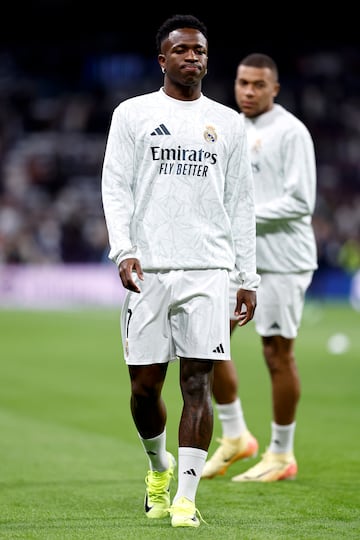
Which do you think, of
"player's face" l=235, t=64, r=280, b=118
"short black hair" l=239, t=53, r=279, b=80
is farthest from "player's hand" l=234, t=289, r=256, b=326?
"short black hair" l=239, t=53, r=279, b=80

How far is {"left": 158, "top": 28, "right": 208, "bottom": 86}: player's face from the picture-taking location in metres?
5.38

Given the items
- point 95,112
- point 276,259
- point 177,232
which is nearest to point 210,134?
point 177,232

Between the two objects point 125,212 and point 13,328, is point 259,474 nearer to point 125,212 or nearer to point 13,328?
point 125,212

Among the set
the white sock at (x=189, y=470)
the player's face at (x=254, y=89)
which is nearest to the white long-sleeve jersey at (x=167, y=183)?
the white sock at (x=189, y=470)

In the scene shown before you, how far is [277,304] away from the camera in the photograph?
6.98 meters

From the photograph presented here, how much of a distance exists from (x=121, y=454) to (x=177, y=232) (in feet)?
9.32

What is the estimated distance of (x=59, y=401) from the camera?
35.0ft

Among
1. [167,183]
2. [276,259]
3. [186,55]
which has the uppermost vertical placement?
[186,55]

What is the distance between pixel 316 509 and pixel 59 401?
5.28m

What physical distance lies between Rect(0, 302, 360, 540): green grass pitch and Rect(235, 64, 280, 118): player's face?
2412 mm

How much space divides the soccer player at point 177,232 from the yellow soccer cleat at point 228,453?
156 cm

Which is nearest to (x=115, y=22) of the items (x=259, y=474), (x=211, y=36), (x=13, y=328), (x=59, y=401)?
(x=211, y=36)

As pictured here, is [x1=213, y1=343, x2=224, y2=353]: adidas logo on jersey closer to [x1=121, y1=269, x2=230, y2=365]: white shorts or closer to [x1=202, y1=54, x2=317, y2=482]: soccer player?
[x1=121, y1=269, x2=230, y2=365]: white shorts

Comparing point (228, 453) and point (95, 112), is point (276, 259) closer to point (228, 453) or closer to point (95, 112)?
point (228, 453)
